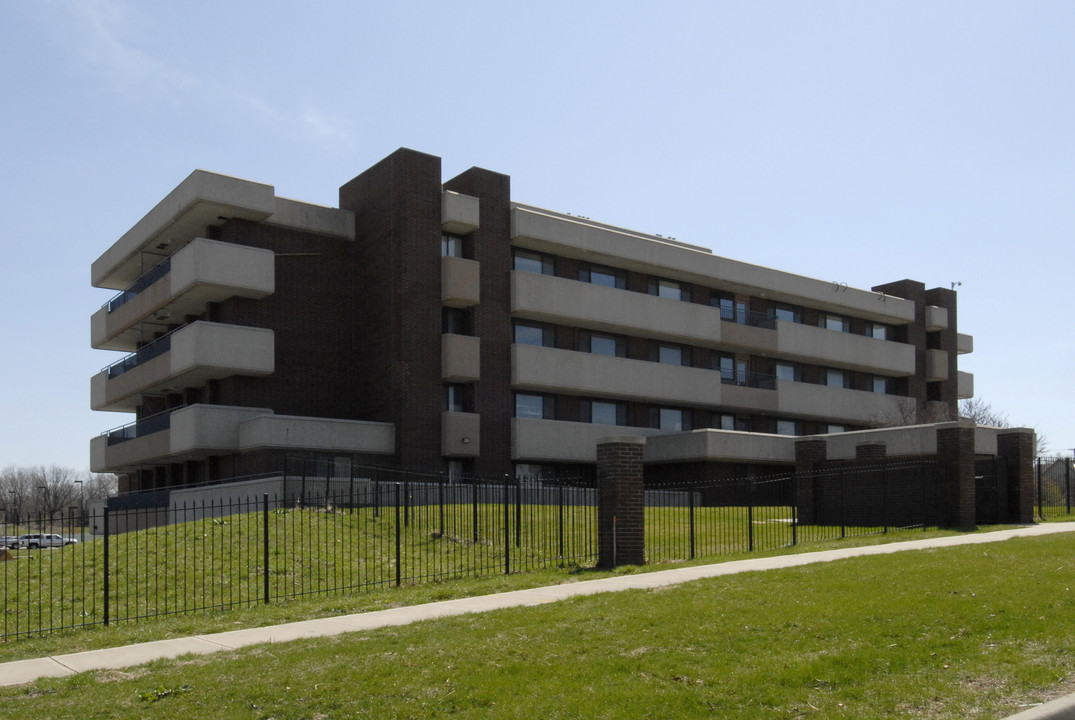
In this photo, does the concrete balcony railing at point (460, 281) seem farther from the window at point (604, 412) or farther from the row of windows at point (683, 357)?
the window at point (604, 412)

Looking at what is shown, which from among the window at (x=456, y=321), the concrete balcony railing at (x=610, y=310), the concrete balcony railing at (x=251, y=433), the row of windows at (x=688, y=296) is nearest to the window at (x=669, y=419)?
the concrete balcony railing at (x=610, y=310)

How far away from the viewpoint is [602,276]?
48875 mm

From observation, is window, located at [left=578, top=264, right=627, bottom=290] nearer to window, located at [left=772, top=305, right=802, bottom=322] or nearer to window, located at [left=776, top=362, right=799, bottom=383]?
window, located at [left=772, top=305, right=802, bottom=322]

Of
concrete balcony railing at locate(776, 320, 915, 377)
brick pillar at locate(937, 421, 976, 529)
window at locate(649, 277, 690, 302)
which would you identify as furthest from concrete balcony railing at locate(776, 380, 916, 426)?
brick pillar at locate(937, 421, 976, 529)

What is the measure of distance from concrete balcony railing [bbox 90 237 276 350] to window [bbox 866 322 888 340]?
121 ft

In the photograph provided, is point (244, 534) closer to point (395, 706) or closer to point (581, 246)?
point (395, 706)

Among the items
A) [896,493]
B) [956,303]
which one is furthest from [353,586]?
[956,303]

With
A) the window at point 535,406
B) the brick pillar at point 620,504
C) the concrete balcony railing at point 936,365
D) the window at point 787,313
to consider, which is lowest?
the brick pillar at point 620,504

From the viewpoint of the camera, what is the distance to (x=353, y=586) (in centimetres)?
1872

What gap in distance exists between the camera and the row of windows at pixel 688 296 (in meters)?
46.5

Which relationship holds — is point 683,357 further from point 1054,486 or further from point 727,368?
point 1054,486

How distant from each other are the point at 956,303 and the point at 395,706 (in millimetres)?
63593

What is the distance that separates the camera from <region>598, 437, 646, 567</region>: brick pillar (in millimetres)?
19391

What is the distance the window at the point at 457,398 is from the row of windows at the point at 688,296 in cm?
625
